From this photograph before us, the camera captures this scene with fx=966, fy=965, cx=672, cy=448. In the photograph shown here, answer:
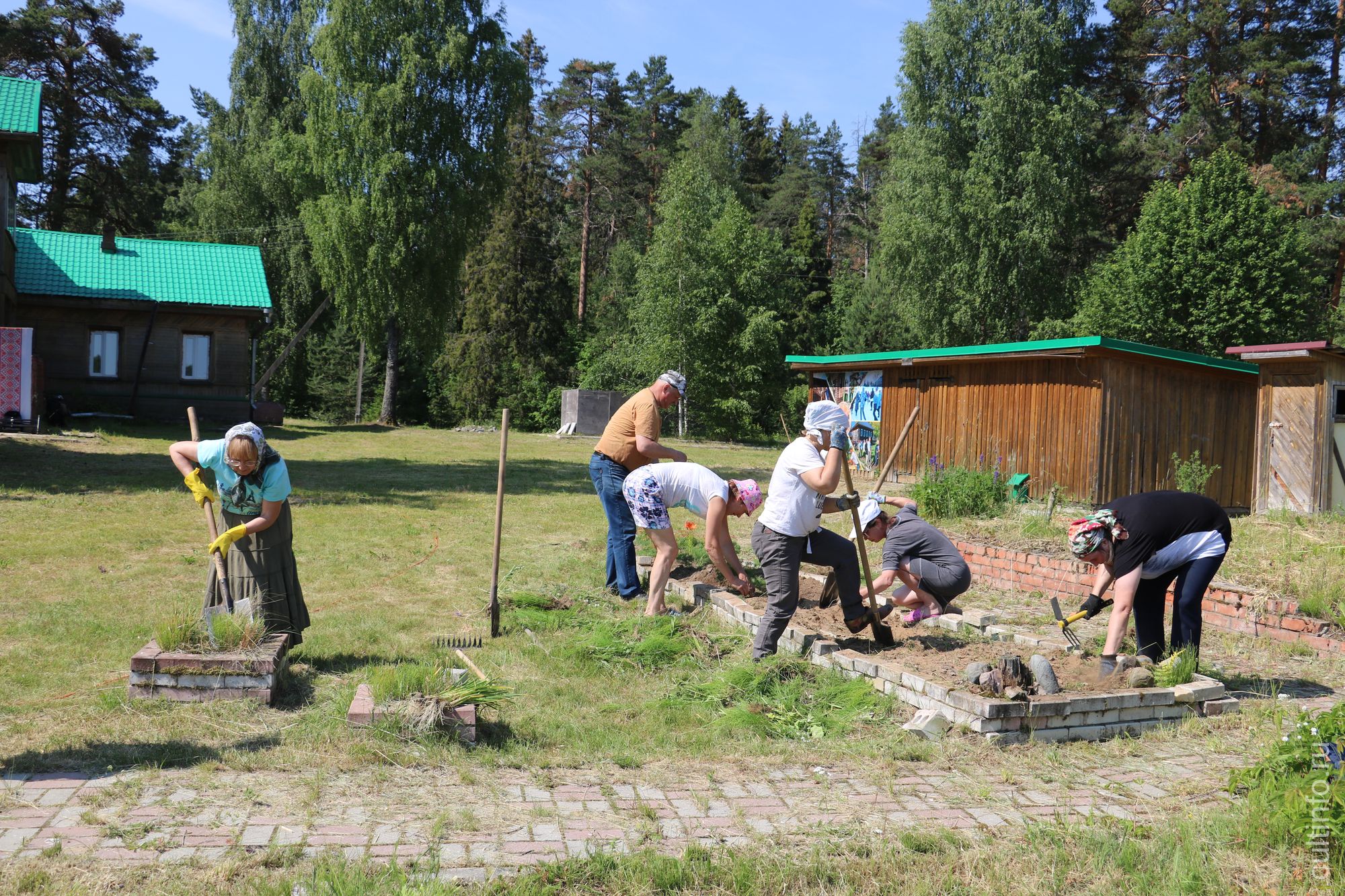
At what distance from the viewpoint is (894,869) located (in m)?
3.58

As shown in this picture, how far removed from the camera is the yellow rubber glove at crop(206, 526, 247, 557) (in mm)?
5660

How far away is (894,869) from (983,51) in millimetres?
31212

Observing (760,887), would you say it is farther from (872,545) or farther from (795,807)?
(872,545)

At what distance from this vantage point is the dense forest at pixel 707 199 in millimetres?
26266

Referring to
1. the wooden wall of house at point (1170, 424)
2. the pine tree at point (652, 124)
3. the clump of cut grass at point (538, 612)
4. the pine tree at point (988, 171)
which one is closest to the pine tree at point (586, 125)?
the pine tree at point (652, 124)

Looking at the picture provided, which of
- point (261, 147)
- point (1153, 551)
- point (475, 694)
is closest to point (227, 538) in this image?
point (475, 694)

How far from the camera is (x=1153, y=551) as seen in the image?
5965 mm

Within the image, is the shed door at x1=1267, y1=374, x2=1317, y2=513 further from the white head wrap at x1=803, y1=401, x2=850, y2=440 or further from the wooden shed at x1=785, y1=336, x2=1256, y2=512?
the white head wrap at x1=803, y1=401, x2=850, y2=440

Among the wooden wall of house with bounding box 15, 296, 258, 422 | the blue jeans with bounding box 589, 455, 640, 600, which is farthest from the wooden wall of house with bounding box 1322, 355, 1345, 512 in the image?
the wooden wall of house with bounding box 15, 296, 258, 422

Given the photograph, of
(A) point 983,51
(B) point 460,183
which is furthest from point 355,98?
(A) point 983,51

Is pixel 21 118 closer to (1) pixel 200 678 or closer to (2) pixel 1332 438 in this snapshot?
(1) pixel 200 678

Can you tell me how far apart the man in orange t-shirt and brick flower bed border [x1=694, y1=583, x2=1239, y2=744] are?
235 cm

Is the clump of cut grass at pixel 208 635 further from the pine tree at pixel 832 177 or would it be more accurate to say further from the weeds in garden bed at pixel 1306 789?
the pine tree at pixel 832 177

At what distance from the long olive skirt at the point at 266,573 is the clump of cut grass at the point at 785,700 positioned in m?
2.45
